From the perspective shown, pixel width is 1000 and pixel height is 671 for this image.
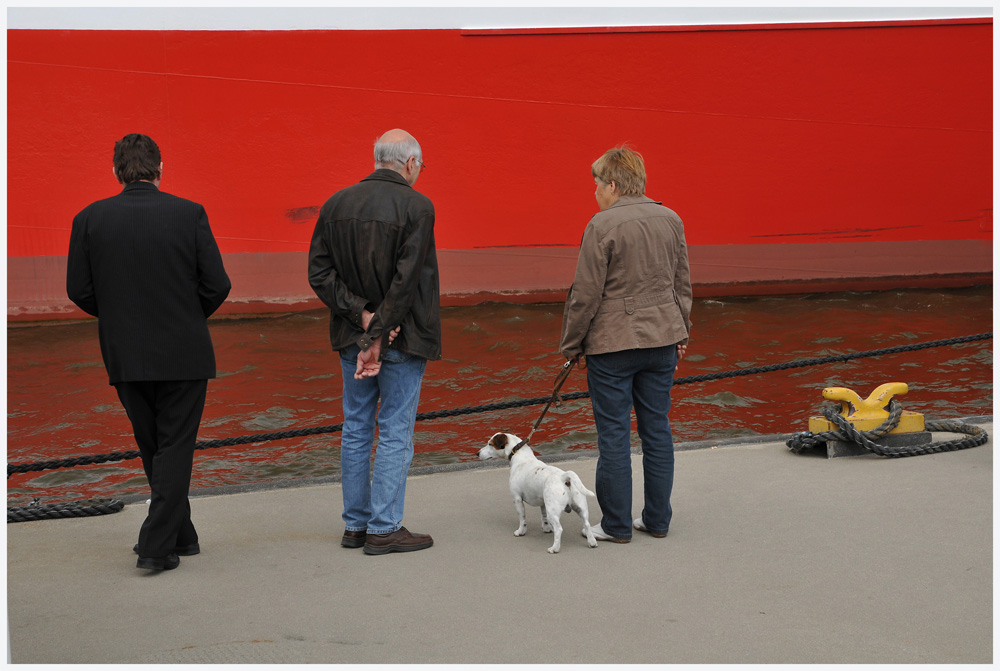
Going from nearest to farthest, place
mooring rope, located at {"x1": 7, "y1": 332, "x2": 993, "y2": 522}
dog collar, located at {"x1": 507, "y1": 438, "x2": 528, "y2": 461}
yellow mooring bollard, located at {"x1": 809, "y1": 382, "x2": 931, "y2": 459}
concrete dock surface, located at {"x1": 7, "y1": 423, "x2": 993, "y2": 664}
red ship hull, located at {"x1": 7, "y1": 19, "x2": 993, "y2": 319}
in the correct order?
concrete dock surface, located at {"x1": 7, "y1": 423, "x2": 993, "y2": 664}
dog collar, located at {"x1": 507, "y1": 438, "x2": 528, "y2": 461}
mooring rope, located at {"x1": 7, "y1": 332, "x2": 993, "y2": 522}
yellow mooring bollard, located at {"x1": 809, "y1": 382, "x2": 931, "y2": 459}
red ship hull, located at {"x1": 7, "y1": 19, "x2": 993, "y2": 319}

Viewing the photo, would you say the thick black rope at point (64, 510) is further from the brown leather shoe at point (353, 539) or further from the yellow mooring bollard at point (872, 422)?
the yellow mooring bollard at point (872, 422)

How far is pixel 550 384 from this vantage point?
6.86 m

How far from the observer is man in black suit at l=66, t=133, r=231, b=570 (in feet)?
7.58

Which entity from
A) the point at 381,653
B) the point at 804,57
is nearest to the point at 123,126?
the point at 804,57

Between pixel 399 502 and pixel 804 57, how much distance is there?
7.93 meters

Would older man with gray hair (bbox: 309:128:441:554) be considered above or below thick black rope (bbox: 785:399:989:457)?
above

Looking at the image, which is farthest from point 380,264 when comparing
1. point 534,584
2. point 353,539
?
point 534,584

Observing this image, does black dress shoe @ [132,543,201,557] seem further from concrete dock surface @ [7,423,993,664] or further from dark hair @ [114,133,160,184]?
dark hair @ [114,133,160,184]

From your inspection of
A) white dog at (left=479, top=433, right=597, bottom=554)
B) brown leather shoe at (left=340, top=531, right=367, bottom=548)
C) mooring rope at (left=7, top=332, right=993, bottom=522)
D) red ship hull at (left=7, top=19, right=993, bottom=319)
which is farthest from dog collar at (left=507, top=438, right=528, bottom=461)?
red ship hull at (left=7, top=19, right=993, bottom=319)

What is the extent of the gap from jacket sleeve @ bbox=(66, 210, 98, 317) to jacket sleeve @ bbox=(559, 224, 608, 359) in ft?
4.34

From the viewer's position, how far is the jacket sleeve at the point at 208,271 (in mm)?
2363

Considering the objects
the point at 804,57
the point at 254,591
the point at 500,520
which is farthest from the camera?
the point at 804,57

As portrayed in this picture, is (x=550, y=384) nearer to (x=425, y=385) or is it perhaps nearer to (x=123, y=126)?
(x=425, y=385)

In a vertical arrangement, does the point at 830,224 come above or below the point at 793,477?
above
